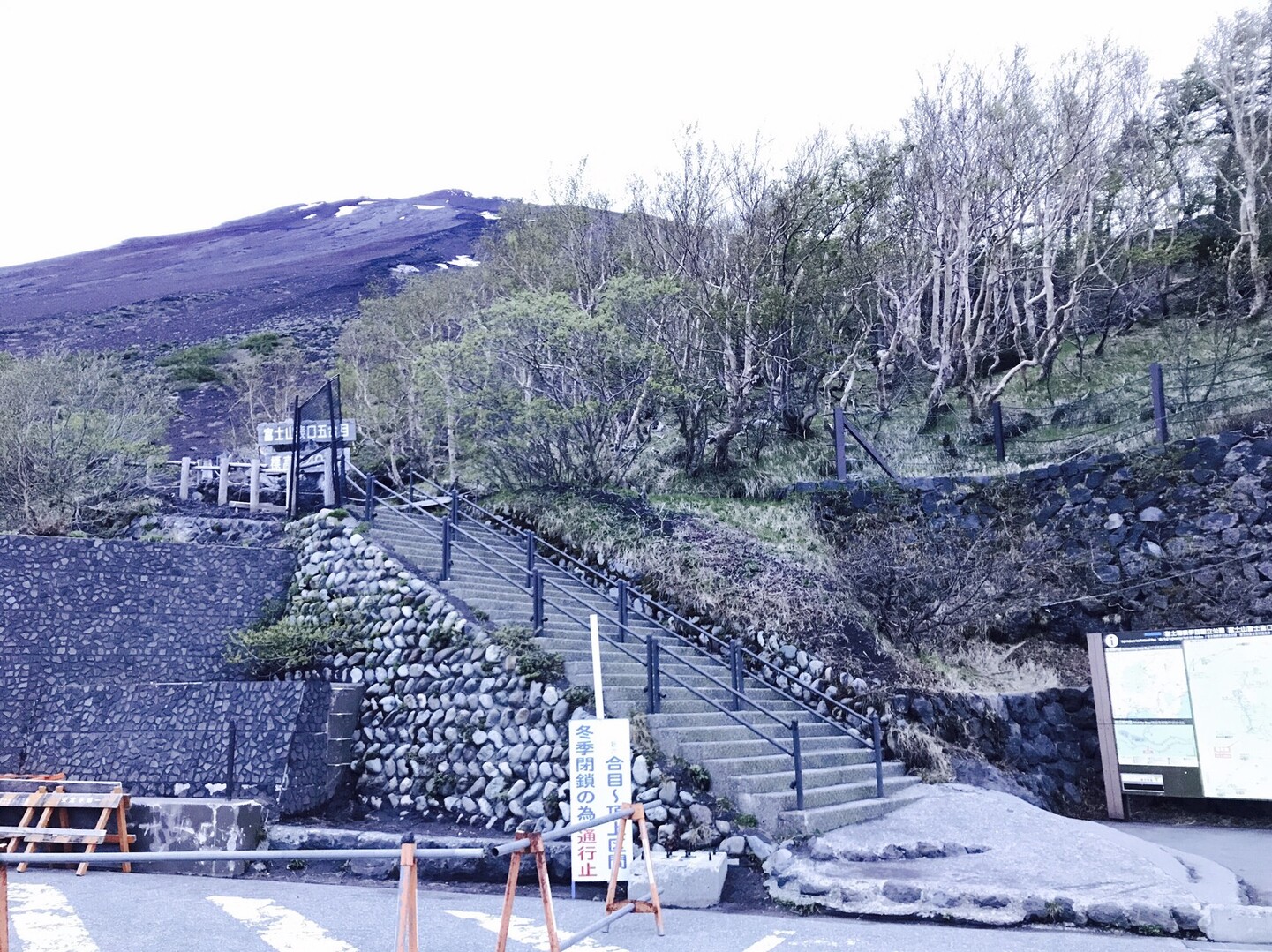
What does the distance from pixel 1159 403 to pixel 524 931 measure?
12.1m

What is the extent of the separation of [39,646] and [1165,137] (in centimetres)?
2584

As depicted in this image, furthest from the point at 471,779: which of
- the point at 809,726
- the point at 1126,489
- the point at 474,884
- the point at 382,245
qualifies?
the point at 382,245

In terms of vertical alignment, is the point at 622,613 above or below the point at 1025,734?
above

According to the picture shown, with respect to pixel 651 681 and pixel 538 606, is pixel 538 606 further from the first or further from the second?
pixel 651 681

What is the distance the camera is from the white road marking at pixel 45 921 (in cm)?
582

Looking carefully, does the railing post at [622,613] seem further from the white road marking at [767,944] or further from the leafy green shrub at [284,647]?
the white road marking at [767,944]

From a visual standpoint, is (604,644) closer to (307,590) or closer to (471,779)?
(471,779)

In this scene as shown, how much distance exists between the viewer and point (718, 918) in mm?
6969

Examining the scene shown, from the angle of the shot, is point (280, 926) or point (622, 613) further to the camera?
point (622, 613)

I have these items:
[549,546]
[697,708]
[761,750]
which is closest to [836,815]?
[761,750]

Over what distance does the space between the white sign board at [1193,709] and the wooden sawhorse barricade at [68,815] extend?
10640mm

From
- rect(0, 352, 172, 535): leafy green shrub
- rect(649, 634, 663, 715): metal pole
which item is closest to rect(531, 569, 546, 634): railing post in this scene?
rect(649, 634, 663, 715): metal pole

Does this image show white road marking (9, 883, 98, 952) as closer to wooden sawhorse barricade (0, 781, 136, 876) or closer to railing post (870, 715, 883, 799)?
wooden sawhorse barricade (0, 781, 136, 876)

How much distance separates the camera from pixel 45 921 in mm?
6430
